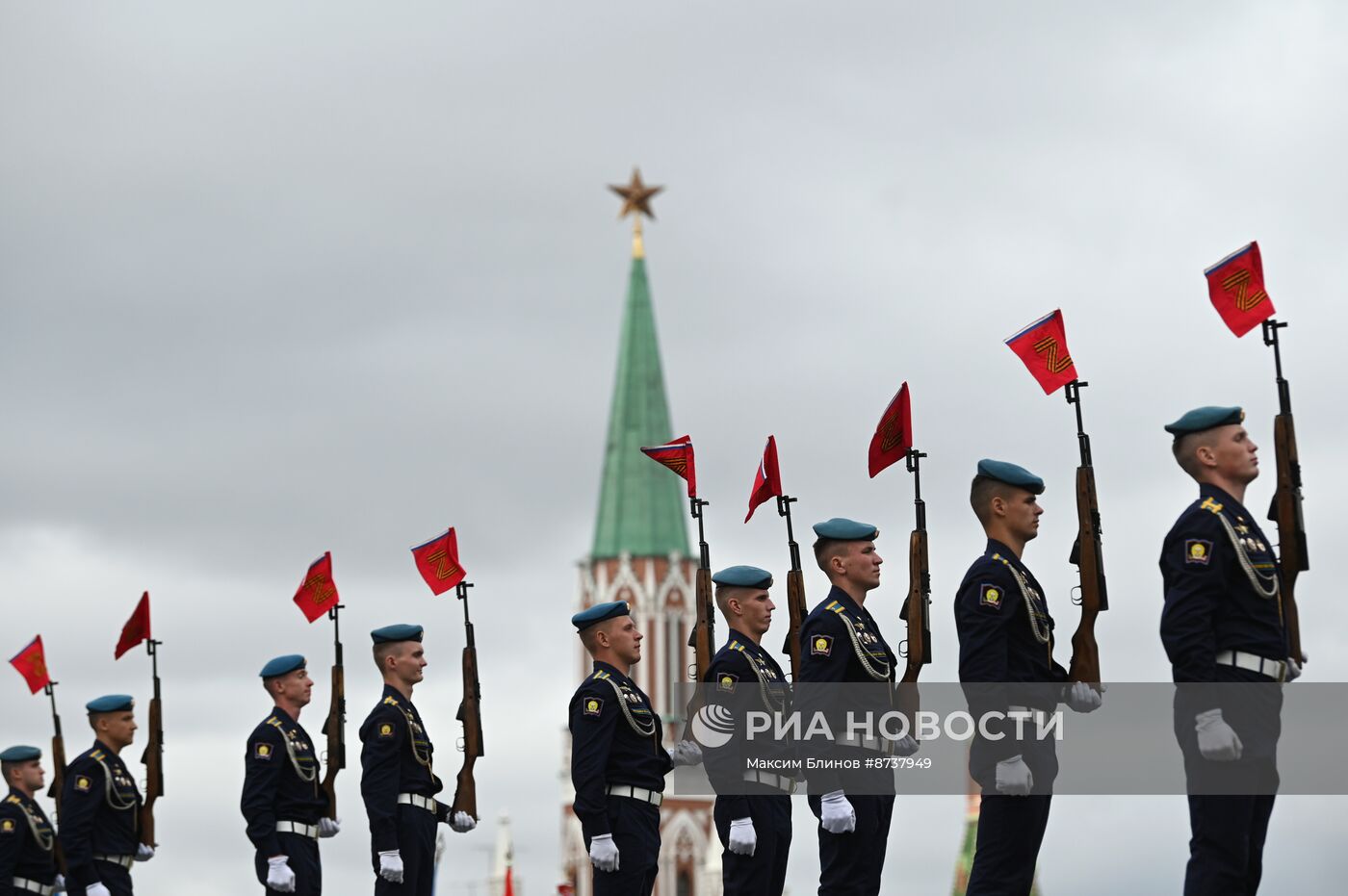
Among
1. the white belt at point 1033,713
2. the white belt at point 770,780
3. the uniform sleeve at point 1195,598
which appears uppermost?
the uniform sleeve at point 1195,598

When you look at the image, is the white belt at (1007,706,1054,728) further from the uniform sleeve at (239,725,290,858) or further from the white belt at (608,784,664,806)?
the uniform sleeve at (239,725,290,858)

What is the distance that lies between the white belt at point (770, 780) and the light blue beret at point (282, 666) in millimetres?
4181

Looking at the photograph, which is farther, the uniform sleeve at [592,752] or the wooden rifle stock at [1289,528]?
the uniform sleeve at [592,752]

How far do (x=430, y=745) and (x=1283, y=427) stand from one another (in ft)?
23.3

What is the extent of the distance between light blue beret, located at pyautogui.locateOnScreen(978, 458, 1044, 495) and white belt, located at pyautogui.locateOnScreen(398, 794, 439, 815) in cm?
557

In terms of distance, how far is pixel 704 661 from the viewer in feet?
47.6

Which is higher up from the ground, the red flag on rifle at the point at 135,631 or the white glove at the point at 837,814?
the red flag on rifle at the point at 135,631

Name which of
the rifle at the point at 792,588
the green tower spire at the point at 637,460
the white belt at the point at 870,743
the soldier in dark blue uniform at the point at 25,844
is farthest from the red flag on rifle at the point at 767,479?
the green tower spire at the point at 637,460

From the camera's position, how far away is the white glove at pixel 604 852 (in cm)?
1157

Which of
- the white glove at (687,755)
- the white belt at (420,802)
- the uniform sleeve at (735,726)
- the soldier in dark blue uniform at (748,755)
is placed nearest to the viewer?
the soldier in dark blue uniform at (748,755)

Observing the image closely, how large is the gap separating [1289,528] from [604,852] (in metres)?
4.41

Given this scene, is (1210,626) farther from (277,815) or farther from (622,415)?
(622,415)

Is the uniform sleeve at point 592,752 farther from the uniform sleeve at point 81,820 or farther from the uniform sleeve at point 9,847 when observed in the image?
the uniform sleeve at point 9,847

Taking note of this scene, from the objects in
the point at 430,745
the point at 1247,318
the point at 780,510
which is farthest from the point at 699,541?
the point at 1247,318
